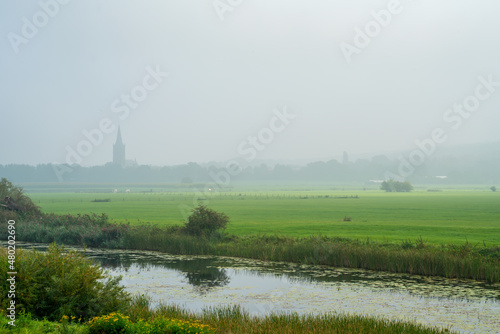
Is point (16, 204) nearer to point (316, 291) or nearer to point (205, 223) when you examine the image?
point (205, 223)

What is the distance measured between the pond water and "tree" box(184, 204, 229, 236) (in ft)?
24.9

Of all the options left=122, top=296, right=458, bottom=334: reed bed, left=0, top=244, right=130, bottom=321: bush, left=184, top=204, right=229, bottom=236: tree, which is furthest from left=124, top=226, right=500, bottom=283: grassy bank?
left=0, top=244, right=130, bottom=321: bush

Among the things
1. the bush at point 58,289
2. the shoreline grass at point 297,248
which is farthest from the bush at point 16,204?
the bush at point 58,289

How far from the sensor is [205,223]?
34.3 m

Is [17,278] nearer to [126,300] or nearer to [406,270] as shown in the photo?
[126,300]

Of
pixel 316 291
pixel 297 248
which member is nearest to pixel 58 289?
pixel 316 291

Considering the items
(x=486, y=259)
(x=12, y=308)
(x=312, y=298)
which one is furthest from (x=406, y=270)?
(x=12, y=308)

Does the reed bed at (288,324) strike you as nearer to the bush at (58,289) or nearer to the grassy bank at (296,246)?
the bush at (58,289)

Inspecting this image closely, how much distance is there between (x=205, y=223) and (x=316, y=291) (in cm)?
1637

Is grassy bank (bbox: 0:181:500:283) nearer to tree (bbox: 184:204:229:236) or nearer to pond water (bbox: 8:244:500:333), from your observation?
tree (bbox: 184:204:229:236)

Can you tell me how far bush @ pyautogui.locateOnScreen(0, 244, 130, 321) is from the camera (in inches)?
480

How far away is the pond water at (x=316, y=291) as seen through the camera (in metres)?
15.8

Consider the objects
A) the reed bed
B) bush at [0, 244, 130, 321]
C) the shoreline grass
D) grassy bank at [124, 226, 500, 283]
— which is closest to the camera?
bush at [0, 244, 130, 321]

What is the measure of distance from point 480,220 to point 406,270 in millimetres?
30199
